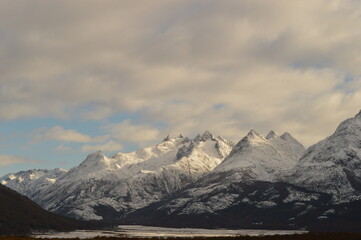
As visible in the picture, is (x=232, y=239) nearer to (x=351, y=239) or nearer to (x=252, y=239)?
(x=252, y=239)

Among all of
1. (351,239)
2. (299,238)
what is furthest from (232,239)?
(351,239)

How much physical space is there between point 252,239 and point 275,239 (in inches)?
235

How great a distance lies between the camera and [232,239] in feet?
465

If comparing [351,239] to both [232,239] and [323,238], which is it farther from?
[232,239]

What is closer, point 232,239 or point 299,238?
point 299,238

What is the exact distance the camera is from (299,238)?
126 meters

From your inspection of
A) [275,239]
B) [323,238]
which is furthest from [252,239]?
[323,238]

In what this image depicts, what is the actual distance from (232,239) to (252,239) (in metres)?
7.82

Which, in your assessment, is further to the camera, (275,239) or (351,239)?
(275,239)

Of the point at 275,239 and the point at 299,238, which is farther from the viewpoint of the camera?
the point at 275,239

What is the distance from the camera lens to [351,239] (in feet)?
415

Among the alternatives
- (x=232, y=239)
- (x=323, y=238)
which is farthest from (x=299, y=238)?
(x=232, y=239)

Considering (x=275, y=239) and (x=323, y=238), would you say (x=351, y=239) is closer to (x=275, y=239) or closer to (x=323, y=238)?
(x=323, y=238)

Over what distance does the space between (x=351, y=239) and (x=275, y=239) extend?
19194 millimetres
